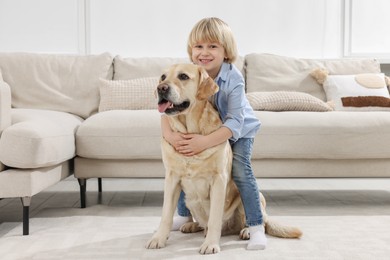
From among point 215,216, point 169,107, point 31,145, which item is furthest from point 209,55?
point 31,145

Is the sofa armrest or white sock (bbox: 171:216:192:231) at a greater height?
the sofa armrest

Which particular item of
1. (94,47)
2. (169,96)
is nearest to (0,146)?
(169,96)

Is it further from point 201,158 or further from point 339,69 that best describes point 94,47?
point 201,158

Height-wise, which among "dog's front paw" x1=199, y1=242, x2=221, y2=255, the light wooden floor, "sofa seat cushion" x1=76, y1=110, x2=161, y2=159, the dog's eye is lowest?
the light wooden floor

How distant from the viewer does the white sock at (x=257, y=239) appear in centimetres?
189

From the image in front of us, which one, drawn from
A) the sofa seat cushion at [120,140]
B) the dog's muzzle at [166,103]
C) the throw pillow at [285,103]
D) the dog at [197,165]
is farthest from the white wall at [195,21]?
the dog's muzzle at [166,103]

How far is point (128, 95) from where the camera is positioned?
322cm

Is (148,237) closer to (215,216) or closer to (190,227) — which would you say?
(190,227)

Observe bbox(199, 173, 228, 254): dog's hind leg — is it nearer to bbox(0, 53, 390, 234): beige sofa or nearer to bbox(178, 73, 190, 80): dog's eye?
bbox(178, 73, 190, 80): dog's eye

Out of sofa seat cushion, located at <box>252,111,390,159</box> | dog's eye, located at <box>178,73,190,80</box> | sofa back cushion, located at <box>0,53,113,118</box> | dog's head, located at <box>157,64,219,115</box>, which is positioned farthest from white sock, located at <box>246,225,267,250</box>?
sofa back cushion, located at <box>0,53,113,118</box>

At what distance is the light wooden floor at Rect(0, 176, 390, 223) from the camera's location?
2.77 m

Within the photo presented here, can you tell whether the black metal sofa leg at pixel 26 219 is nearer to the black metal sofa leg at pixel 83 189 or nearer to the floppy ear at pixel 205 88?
the black metal sofa leg at pixel 83 189

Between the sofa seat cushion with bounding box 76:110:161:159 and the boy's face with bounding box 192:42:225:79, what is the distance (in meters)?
0.72

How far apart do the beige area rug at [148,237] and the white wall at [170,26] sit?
2261mm
